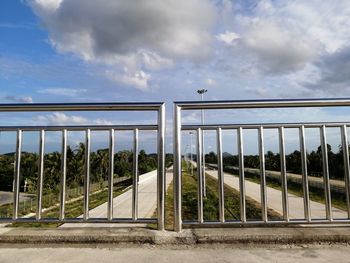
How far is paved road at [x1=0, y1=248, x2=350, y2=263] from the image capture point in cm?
204

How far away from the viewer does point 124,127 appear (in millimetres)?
2740

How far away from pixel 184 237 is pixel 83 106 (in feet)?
4.95

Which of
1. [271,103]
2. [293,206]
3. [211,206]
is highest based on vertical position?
[271,103]

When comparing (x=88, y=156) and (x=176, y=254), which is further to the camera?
(x=88, y=156)

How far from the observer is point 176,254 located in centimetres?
215

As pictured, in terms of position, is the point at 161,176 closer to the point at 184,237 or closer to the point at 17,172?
the point at 184,237

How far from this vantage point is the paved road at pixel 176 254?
204cm

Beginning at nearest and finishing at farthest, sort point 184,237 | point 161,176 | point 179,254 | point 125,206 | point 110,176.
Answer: point 179,254
point 184,237
point 161,176
point 110,176
point 125,206

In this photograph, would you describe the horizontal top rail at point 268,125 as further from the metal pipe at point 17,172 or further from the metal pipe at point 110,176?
the metal pipe at point 17,172

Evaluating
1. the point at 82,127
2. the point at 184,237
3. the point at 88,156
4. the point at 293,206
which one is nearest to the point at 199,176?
the point at 184,237

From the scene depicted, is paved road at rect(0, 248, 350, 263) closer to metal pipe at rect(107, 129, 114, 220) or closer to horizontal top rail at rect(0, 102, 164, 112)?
metal pipe at rect(107, 129, 114, 220)

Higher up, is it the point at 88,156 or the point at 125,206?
the point at 88,156

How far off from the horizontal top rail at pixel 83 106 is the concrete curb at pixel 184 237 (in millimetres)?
1124

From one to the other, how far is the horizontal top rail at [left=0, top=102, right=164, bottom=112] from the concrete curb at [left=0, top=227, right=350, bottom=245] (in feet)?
3.69
